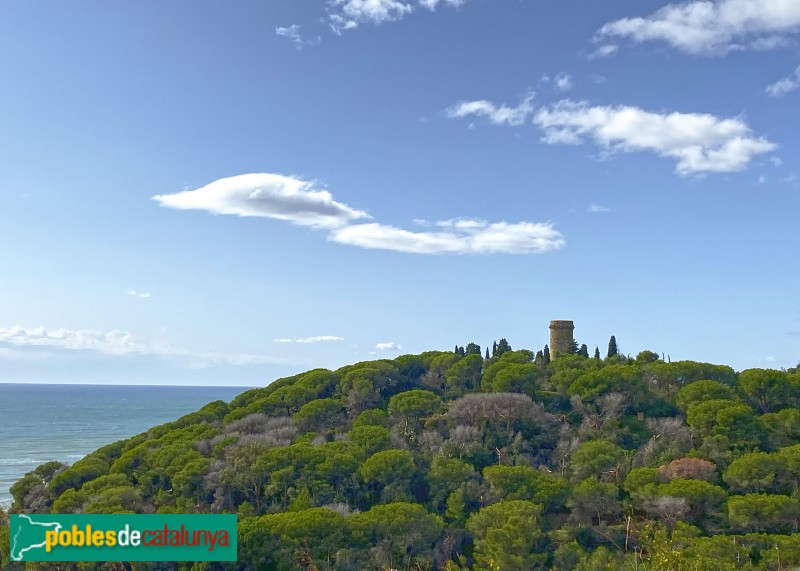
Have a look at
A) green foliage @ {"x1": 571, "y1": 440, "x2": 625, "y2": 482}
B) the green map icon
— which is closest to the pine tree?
green foliage @ {"x1": 571, "y1": 440, "x2": 625, "y2": 482}

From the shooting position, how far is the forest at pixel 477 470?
1356 inches

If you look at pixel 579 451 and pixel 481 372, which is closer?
pixel 579 451

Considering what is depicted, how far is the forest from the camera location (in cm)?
3444

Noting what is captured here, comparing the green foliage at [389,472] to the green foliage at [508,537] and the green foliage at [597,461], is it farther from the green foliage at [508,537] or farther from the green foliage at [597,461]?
the green foliage at [597,461]

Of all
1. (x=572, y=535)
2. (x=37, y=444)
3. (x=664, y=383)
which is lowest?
(x=37, y=444)

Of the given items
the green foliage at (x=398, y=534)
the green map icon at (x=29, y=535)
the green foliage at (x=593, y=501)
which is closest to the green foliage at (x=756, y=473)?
the green foliage at (x=593, y=501)

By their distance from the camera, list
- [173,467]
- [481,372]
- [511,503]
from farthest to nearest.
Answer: [481,372] → [173,467] → [511,503]

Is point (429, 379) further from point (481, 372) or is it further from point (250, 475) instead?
point (250, 475)

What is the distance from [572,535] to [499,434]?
14339 millimetres

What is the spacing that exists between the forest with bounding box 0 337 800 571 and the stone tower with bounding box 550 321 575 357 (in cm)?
779

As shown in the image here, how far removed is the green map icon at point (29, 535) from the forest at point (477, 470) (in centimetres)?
302

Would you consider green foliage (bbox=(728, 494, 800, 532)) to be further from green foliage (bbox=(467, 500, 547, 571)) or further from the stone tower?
the stone tower

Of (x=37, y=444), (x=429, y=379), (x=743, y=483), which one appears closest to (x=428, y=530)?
(x=743, y=483)

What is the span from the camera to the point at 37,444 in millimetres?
128125
